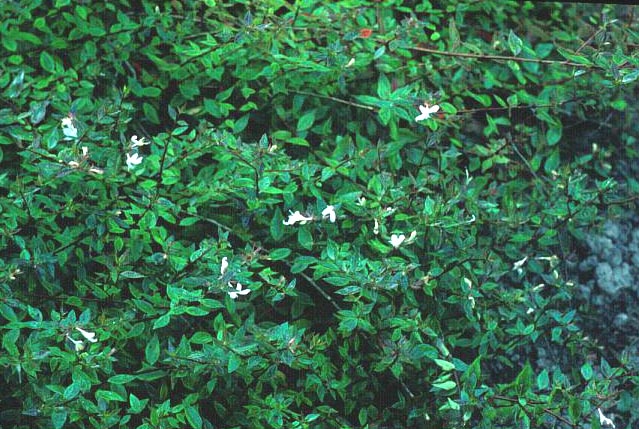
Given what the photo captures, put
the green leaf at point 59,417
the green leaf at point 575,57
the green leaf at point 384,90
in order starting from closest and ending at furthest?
the green leaf at point 59,417, the green leaf at point 575,57, the green leaf at point 384,90

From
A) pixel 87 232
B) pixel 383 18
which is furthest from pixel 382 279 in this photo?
pixel 383 18

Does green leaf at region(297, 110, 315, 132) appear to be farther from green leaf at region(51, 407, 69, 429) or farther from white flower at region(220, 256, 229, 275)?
green leaf at region(51, 407, 69, 429)

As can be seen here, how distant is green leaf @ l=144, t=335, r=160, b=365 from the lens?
1934 millimetres

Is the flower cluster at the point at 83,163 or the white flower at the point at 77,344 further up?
the flower cluster at the point at 83,163

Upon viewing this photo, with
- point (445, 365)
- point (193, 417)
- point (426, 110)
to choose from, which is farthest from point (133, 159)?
point (445, 365)

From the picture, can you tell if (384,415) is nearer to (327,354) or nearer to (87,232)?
(327,354)

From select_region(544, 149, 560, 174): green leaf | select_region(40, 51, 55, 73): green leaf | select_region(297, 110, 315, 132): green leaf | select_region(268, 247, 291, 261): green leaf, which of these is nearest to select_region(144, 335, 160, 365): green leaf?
select_region(268, 247, 291, 261): green leaf

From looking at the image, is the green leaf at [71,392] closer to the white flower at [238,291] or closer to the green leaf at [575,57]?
the white flower at [238,291]

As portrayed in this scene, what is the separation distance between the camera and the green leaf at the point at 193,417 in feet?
6.21

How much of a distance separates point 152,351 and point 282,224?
0.46m

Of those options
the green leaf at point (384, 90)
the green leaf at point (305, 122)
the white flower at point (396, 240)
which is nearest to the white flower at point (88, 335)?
the white flower at point (396, 240)

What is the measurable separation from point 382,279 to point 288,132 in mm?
618

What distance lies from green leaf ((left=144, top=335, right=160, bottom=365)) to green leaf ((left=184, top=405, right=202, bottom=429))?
0.44ft

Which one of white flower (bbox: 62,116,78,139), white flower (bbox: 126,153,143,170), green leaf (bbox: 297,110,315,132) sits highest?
white flower (bbox: 62,116,78,139)
